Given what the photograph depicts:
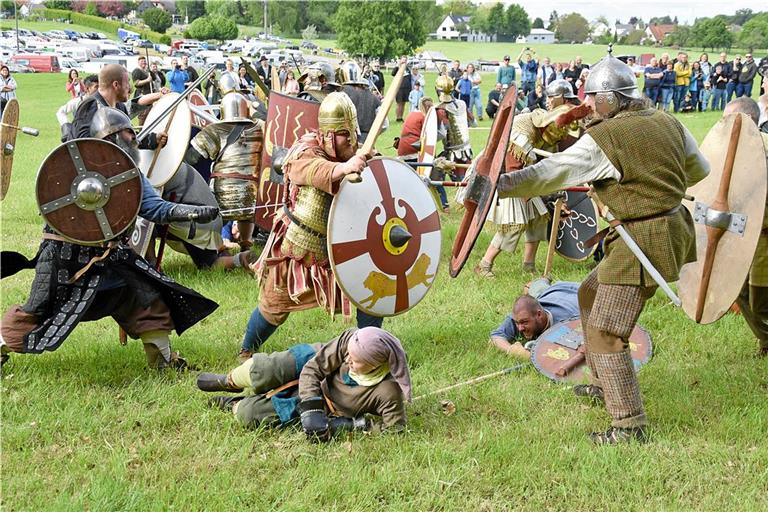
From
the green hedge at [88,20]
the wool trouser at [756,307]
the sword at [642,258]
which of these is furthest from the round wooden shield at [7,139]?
the green hedge at [88,20]

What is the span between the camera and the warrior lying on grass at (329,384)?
3697 millimetres

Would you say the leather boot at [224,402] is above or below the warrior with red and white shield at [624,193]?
below

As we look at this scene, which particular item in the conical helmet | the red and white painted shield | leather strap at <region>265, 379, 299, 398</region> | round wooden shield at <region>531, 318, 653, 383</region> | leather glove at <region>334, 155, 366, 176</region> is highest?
the conical helmet

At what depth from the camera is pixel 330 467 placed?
358 centimetres

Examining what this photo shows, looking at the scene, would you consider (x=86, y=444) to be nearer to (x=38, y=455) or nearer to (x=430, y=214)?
(x=38, y=455)

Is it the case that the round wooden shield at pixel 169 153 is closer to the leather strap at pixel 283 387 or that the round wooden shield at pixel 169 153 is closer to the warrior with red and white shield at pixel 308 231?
the warrior with red and white shield at pixel 308 231

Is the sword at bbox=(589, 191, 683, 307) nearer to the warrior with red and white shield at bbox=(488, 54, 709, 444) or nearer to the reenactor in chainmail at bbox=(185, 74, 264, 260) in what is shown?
the warrior with red and white shield at bbox=(488, 54, 709, 444)

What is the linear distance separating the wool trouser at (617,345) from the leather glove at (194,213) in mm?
1969

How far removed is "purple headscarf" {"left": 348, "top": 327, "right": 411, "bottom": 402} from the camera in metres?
3.63

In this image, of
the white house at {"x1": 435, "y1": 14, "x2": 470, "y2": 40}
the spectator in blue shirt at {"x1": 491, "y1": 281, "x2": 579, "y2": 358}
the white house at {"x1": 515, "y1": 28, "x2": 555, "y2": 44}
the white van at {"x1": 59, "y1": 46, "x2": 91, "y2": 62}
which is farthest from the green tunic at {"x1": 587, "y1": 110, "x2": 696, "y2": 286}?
the white house at {"x1": 435, "y1": 14, "x2": 470, "y2": 40}

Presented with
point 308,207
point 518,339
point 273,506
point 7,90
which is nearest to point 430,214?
point 308,207

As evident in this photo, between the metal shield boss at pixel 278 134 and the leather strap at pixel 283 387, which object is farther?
the metal shield boss at pixel 278 134

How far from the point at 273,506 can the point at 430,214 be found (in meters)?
1.90

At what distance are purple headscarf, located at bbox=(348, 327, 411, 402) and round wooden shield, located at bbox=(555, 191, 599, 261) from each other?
375 cm
